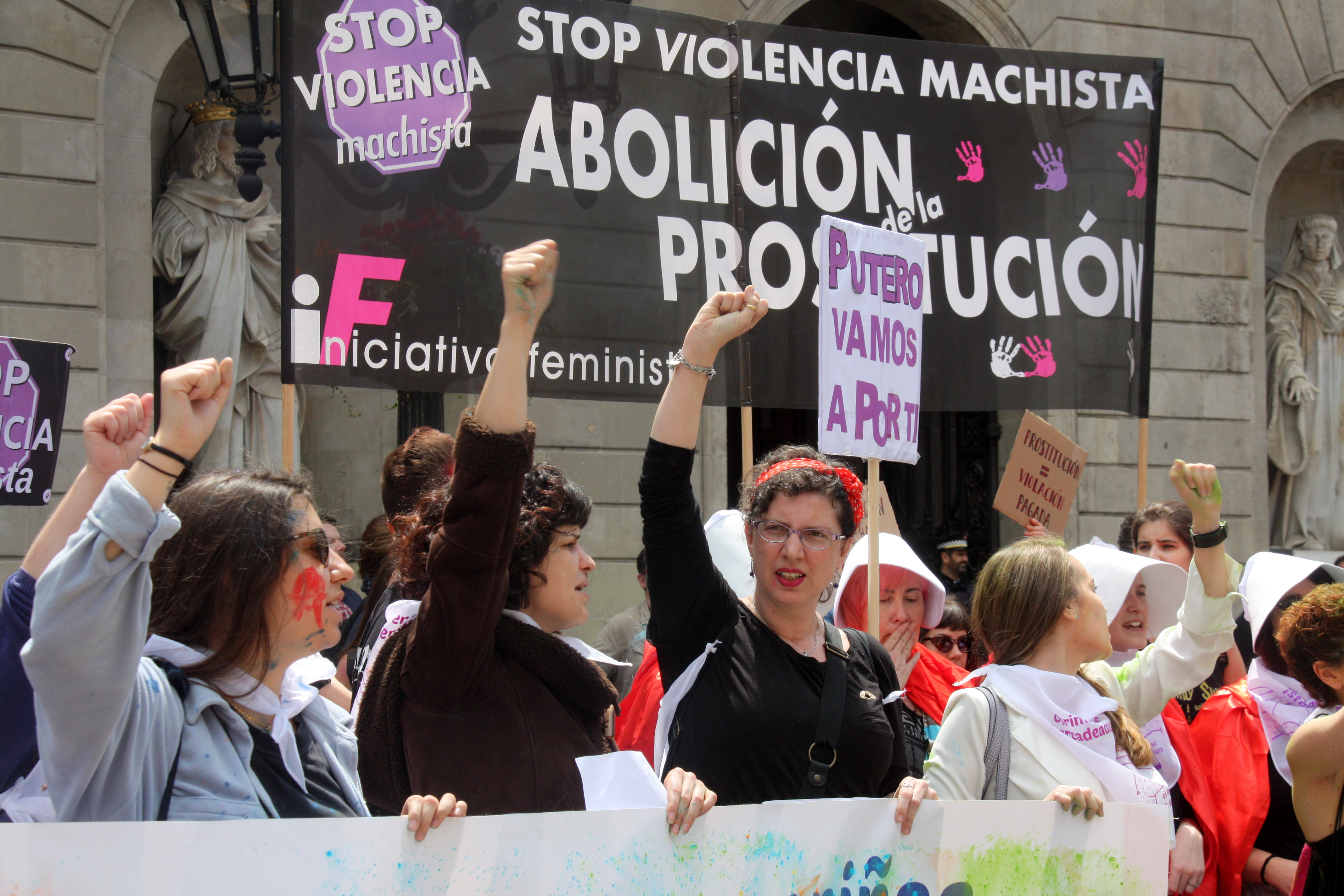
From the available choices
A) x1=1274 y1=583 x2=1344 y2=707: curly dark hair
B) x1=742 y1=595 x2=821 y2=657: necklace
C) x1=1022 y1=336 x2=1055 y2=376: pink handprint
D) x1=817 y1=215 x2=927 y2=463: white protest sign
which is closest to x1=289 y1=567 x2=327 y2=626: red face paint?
x1=742 y1=595 x2=821 y2=657: necklace

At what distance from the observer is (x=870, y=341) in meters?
3.83

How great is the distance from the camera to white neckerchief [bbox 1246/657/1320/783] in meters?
3.43

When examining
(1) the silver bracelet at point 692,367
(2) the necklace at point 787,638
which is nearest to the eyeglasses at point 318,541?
(1) the silver bracelet at point 692,367

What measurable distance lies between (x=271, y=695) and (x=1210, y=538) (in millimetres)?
2419

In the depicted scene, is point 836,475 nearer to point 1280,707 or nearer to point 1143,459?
point 1280,707

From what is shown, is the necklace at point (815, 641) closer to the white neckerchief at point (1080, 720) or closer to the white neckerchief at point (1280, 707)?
the white neckerchief at point (1080, 720)

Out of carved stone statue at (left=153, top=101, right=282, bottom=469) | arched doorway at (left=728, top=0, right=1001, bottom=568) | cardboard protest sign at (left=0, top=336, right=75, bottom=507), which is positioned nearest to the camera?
cardboard protest sign at (left=0, top=336, right=75, bottom=507)

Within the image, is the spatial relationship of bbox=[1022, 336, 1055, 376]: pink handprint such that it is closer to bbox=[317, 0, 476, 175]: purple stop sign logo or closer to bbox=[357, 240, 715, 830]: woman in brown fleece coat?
bbox=[317, 0, 476, 175]: purple stop sign logo

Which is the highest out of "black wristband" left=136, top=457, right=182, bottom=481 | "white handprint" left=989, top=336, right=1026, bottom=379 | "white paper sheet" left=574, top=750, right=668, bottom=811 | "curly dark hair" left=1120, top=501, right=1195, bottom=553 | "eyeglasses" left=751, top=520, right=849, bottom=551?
"white handprint" left=989, top=336, right=1026, bottom=379

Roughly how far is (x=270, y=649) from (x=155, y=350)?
20.1 feet

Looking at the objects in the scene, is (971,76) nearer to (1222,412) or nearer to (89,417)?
(89,417)

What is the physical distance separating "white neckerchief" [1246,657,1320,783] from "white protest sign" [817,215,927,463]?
47.3 inches

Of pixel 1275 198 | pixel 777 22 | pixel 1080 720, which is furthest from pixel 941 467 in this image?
pixel 1080 720

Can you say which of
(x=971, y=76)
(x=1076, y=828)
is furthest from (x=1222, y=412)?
(x=1076, y=828)
